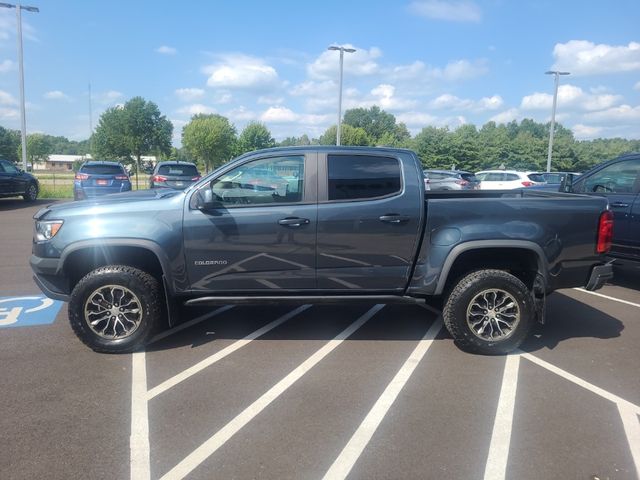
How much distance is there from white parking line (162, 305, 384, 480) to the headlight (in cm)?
243

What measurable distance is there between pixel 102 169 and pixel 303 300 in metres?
13.9

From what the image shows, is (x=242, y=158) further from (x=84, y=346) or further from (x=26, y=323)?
(x=26, y=323)

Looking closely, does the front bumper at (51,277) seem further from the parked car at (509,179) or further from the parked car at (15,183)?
the parked car at (509,179)

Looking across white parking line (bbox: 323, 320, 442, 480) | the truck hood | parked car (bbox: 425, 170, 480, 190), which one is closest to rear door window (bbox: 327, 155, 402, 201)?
the truck hood

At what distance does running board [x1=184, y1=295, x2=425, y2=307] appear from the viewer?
455 centimetres

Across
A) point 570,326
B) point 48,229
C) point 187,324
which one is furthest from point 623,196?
point 48,229

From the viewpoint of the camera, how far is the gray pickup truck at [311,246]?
4.46 metres

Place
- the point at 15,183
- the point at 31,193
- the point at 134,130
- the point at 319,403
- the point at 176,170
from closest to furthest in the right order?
1. the point at 319,403
2. the point at 176,170
3. the point at 15,183
4. the point at 31,193
5. the point at 134,130

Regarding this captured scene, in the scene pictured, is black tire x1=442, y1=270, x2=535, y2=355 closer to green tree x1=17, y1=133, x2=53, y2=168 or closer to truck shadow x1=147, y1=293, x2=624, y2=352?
truck shadow x1=147, y1=293, x2=624, y2=352

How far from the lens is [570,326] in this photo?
18.1 ft

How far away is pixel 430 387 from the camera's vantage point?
3973 millimetres

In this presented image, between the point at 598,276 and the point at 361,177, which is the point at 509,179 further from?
the point at 361,177

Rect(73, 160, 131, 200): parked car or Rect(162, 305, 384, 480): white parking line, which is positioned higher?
Rect(73, 160, 131, 200): parked car

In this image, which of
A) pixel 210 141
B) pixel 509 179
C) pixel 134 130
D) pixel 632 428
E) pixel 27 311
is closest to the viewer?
pixel 632 428
